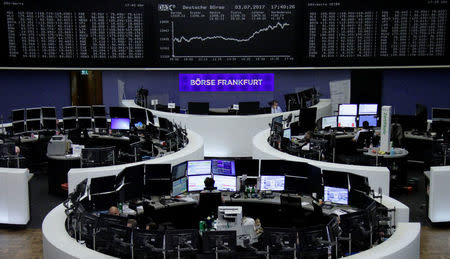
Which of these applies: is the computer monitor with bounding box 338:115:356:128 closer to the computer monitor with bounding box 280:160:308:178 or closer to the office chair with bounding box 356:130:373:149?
the office chair with bounding box 356:130:373:149

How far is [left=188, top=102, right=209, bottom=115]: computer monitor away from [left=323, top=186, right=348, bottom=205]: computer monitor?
578cm

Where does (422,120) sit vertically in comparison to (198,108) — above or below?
below

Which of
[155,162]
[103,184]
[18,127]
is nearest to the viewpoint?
[103,184]

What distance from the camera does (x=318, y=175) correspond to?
29.9 ft

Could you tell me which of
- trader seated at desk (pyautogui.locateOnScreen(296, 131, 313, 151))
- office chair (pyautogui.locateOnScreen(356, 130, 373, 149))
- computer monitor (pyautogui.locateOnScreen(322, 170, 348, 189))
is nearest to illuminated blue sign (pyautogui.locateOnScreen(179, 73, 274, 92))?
trader seated at desk (pyautogui.locateOnScreen(296, 131, 313, 151))

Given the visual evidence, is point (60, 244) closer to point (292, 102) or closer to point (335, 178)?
point (335, 178)

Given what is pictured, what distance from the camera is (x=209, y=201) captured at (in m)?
9.13

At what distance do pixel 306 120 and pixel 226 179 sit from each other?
4.14 meters

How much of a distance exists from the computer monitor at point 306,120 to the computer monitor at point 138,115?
135 inches

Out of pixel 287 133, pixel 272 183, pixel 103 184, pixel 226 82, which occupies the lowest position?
pixel 272 183

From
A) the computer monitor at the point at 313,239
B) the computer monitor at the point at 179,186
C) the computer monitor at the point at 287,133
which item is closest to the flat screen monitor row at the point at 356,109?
the computer monitor at the point at 287,133

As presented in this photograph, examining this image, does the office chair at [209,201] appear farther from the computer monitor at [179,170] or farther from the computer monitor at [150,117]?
the computer monitor at [150,117]

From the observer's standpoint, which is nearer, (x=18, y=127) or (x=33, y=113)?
(x=18, y=127)

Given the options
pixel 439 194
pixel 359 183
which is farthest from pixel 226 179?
pixel 439 194
